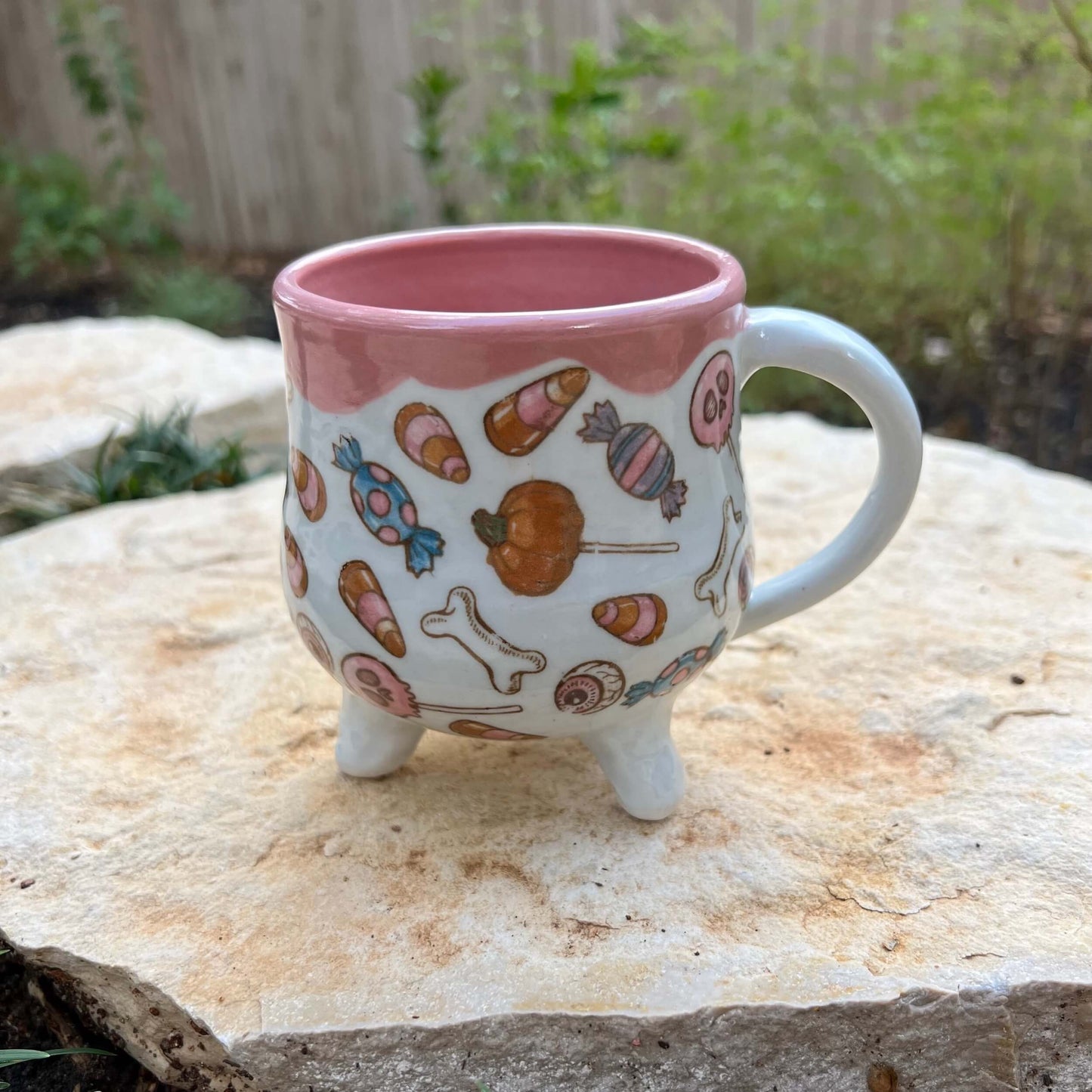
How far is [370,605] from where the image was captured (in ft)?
2.98

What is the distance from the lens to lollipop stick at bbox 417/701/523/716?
0.91 m

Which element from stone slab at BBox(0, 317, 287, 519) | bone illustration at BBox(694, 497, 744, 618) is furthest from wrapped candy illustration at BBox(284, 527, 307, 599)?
stone slab at BBox(0, 317, 287, 519)

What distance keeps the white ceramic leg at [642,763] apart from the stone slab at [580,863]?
0.03 m

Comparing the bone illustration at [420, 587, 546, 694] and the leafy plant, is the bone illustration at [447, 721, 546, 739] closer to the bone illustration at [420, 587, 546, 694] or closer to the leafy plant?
the bone illustration at [420, 587, 546, 694]

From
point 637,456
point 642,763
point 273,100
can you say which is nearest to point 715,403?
point 637,456

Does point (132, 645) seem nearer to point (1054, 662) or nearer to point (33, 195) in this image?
point (1054, 662)

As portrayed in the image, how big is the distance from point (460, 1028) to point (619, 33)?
3.41 metres

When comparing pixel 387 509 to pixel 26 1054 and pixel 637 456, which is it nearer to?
pixel 637 456

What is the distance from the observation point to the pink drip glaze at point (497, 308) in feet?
2.65

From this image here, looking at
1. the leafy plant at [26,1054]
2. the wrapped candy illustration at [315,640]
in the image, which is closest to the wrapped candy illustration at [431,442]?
the wrapped candy illustration at [315,640]

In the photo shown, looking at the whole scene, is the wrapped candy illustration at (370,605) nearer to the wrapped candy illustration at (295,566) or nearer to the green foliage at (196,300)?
the wrapped candy illustration at (295,566)

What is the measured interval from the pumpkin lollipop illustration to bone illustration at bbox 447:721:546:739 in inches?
5.6

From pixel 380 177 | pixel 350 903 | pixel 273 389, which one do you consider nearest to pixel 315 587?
pixel 350 903

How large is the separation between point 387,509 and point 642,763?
1.11 ft
